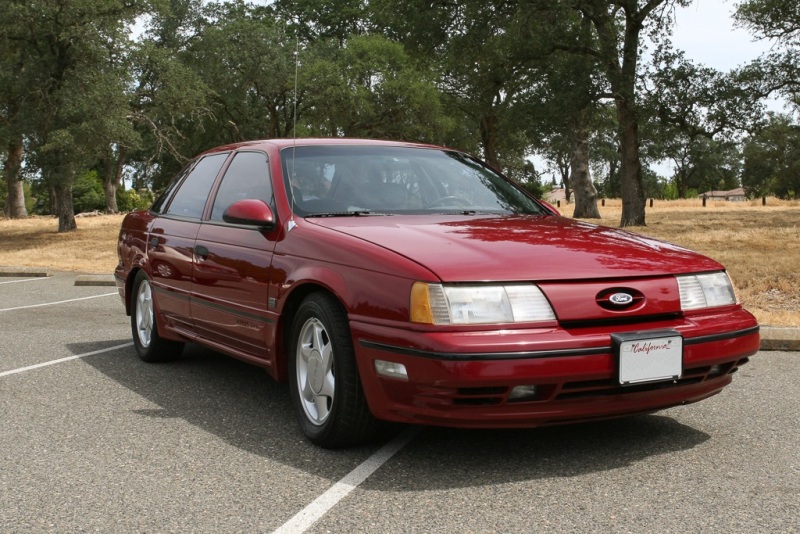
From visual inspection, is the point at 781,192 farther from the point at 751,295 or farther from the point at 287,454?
the point at 287,454

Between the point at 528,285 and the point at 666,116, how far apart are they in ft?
72.5

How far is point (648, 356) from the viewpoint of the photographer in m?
4.00

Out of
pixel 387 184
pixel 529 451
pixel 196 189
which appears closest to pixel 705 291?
pixel 529 451

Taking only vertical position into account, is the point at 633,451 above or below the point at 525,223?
below

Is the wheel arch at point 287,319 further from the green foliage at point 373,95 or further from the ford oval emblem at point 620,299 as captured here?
the green foliage at point 373,95

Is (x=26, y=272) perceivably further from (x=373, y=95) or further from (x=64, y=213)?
(x=373, y=95)

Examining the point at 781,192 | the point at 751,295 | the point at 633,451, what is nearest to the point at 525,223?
the point at 633,451

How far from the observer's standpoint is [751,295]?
10.7 m

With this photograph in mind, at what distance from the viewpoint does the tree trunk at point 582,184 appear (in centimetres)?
3672

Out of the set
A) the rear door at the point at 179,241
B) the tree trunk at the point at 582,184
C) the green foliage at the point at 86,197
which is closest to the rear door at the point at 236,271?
the rear door at the point at 179,241

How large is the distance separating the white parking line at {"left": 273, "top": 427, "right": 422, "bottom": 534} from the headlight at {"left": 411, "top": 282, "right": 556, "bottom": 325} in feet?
2.50

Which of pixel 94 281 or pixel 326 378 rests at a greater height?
→ pixel 326 378

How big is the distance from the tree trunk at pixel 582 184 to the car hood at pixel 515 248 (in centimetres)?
3153

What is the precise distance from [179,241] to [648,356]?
3.44 meters
